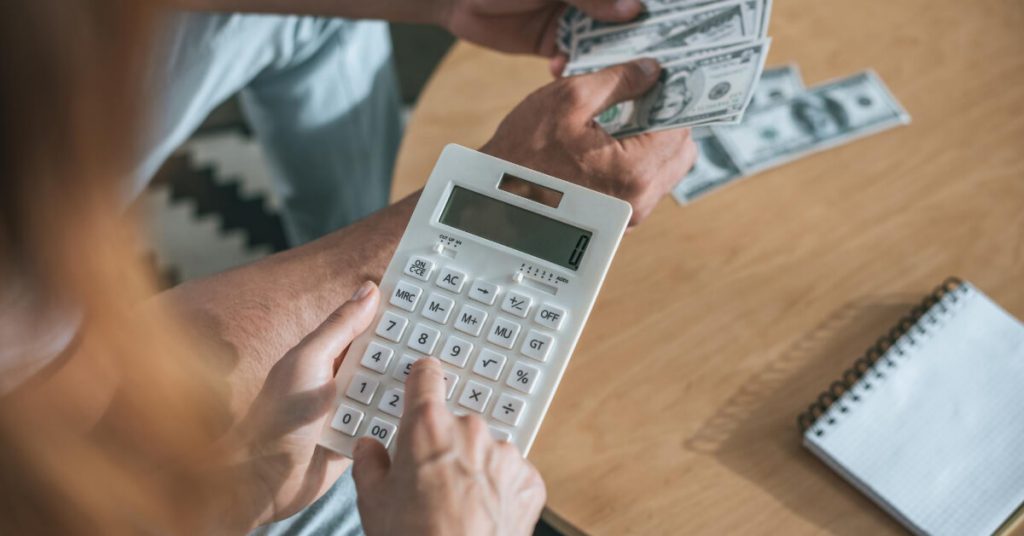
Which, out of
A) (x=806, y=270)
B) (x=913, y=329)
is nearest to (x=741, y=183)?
(x=806, y=270)

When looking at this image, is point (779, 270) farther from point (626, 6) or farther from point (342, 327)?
point (342, 327)

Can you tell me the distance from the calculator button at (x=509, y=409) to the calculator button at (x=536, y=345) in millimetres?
32

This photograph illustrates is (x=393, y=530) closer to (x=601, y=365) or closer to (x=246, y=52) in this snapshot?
(x=601, y=365)

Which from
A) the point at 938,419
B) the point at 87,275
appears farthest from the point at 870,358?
the point at 87,275

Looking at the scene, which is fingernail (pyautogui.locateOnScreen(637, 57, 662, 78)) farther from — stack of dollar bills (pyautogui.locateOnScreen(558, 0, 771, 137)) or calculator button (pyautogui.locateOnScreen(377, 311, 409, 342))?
calculator button (pyautogui.locateOnScreen(377, 311, 409, 342))

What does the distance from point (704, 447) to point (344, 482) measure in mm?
304

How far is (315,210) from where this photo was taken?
1.21 metres

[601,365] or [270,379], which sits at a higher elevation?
[601,365]

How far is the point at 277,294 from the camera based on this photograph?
708mm

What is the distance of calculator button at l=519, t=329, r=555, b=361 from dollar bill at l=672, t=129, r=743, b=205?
11.6 inches

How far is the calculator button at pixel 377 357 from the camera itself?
1.95 ft

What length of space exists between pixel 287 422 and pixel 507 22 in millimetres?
493

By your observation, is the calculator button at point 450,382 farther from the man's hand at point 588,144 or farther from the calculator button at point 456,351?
the man's hand at point 588,144

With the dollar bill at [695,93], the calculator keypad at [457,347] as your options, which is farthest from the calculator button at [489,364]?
the dollar bill at [695,93]
